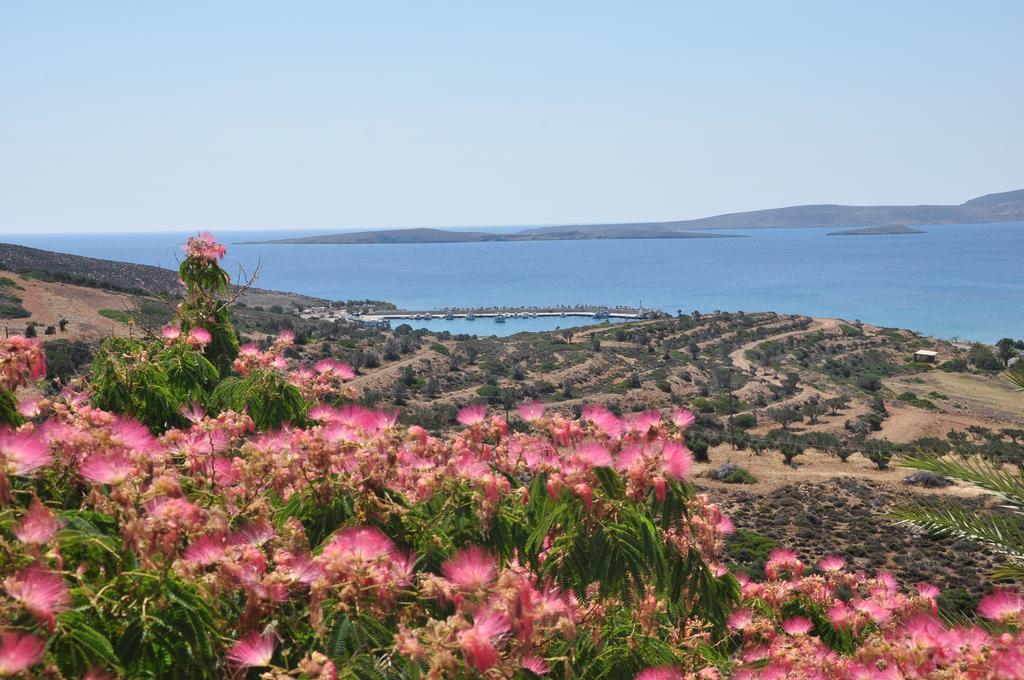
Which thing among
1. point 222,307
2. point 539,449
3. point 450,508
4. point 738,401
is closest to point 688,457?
point 539,449

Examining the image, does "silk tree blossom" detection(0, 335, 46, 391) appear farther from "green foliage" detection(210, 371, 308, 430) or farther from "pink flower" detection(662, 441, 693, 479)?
"pink flower" detection(662, 441, 693, 479)

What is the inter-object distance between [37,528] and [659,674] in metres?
2.43

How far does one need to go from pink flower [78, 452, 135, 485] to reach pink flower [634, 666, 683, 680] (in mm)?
2210

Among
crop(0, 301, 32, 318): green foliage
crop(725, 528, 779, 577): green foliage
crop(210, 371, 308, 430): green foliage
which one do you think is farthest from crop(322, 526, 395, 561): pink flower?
crop(0, 301, 32, 318): green foliage

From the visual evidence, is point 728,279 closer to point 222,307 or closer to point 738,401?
point 738,401

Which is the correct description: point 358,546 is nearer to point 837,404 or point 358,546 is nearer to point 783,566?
point 783,566

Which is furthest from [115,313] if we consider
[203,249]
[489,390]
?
[203,249]

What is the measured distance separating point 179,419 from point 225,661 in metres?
3.45

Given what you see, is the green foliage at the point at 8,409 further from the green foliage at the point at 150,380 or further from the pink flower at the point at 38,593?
the pink flower at the point at 38,593

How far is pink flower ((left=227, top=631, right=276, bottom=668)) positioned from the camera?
7.89ft

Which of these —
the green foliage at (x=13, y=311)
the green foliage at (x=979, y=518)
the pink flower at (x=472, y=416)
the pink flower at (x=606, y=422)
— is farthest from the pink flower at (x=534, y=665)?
the green foliage at (x=13, y=311)

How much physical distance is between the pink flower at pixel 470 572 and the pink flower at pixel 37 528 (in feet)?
4.16

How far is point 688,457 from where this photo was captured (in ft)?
11.6

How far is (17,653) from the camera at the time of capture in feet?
6.15
